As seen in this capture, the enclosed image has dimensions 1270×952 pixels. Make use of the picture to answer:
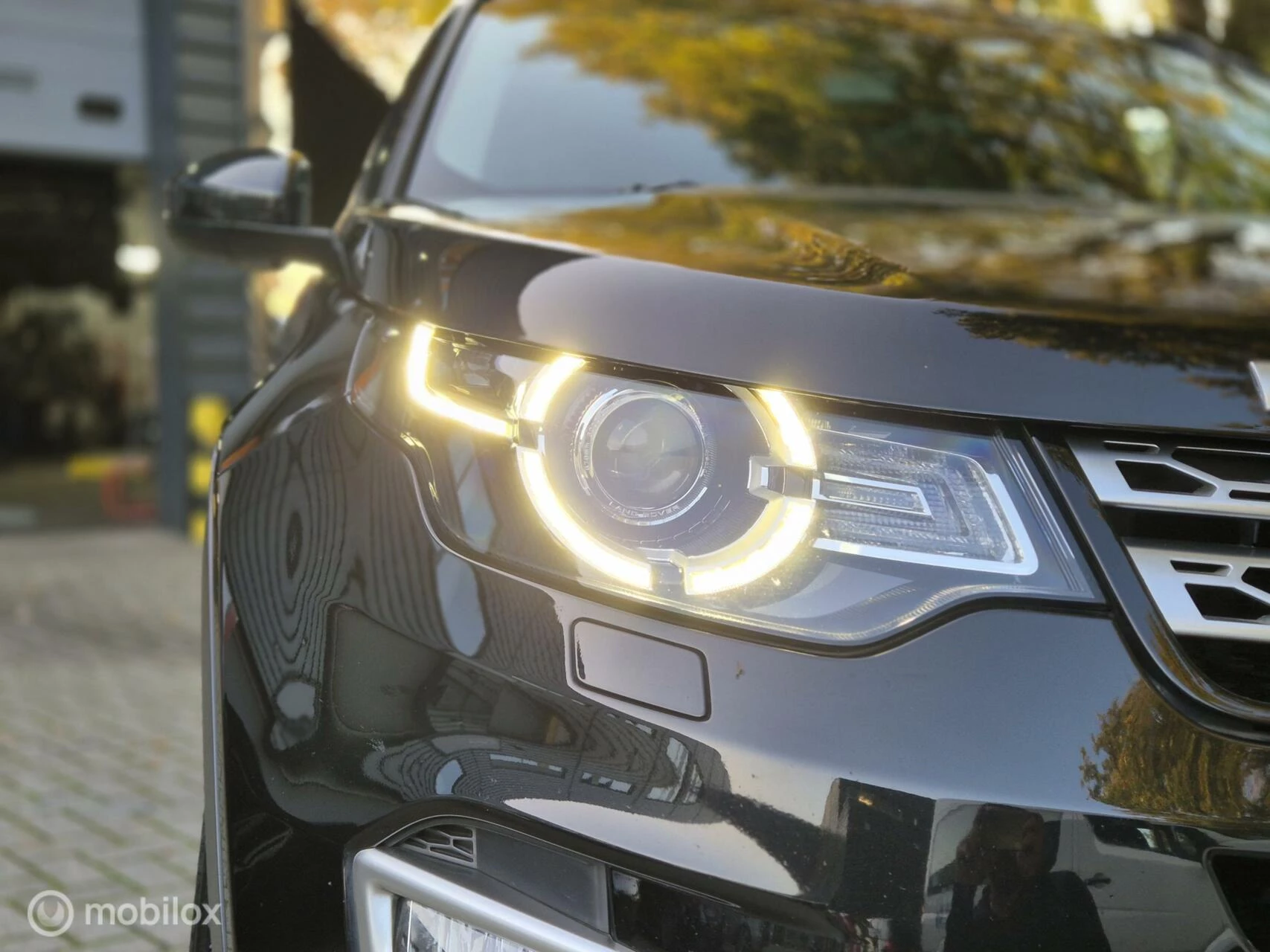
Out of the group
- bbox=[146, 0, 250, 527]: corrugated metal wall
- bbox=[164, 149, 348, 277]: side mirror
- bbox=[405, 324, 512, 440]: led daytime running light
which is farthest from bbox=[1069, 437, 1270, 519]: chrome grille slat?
bbox=[146, 0, 250, 527]: corrugated metal wall

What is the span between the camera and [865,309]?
3.99 feet

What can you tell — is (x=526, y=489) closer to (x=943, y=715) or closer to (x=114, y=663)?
(x=943, y=715)

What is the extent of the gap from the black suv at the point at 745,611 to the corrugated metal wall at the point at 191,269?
26.4 ft

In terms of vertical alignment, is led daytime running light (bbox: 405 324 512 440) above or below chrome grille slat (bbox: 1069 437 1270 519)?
above

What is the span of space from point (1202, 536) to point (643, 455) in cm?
50

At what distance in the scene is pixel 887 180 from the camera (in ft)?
8.25

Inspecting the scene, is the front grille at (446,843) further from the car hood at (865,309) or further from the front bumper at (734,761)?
the car hood at (865,309)

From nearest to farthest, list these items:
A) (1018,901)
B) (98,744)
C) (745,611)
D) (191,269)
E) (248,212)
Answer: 1. (1018,901)
2. (745,611)
3. (248,212)
4. (98,744)
5. (191,269)

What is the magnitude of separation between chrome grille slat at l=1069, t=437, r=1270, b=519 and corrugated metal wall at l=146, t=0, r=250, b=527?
331 inches

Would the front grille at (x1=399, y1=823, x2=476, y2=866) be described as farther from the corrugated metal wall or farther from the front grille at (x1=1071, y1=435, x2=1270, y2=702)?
the corrugated metal wall

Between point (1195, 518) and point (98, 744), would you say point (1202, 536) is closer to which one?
point (1195, 518)

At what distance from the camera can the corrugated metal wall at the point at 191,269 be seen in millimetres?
8852

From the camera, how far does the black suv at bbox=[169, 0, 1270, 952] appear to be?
1044 mm

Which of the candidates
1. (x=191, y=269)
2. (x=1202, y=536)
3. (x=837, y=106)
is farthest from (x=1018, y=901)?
(x=191, y=269)
